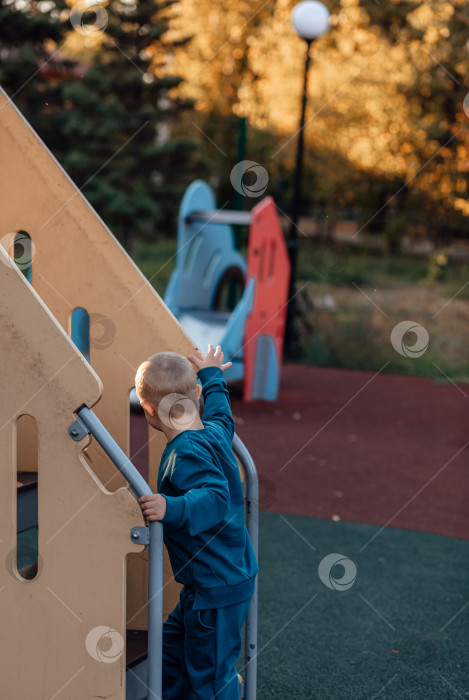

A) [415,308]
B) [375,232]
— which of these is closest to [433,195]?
[375,232]

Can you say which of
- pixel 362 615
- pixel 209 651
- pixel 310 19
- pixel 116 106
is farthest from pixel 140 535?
pixel 116 106

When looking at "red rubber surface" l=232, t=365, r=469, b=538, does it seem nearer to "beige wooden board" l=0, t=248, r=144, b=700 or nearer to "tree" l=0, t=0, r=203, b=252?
"beige wooden board" l=0, t=248, r=144, b=700

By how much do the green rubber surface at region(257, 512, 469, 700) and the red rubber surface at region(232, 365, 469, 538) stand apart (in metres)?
0.36

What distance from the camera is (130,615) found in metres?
2.62

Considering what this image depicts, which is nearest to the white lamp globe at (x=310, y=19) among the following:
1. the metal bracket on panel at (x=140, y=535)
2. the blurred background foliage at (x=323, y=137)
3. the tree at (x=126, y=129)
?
the blurred background foliage at (x=323, y=137)

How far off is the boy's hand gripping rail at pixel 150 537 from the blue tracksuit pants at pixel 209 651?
Answer: 123 millimetres

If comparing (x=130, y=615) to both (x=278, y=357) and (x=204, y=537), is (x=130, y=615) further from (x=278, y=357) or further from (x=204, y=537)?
(x=278, y=357)

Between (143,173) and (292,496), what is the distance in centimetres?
1286

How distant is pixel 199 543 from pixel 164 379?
1.45ft

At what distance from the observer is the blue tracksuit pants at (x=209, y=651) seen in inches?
83.4

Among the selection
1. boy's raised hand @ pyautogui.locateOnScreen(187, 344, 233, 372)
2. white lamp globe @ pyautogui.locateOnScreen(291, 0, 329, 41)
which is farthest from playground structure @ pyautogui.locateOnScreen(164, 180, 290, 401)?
boy's raised hand @ pyautogui.locateOnScreen(187, 344, 233, 372)

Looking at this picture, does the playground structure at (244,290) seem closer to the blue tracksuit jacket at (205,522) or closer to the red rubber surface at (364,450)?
the red rubber surface at (364,450)

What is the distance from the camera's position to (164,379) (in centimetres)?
212

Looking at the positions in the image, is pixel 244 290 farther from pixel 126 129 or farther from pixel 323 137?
pixel 323 137
